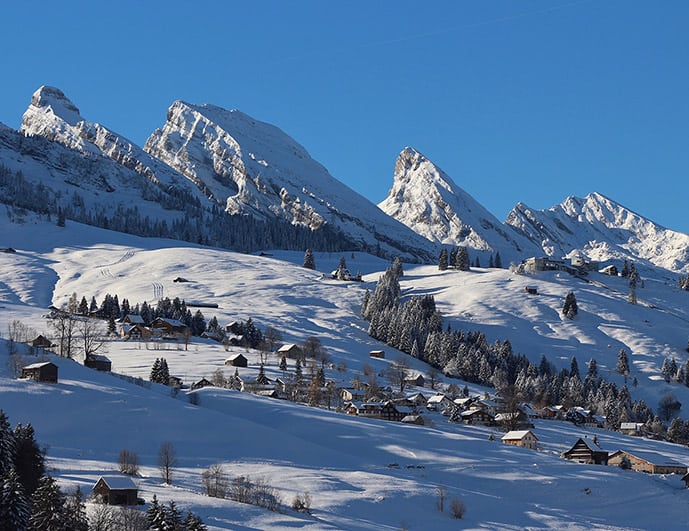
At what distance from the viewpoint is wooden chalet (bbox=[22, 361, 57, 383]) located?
80188mm

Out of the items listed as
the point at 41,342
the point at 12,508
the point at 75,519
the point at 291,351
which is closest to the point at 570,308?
the point at 291,351

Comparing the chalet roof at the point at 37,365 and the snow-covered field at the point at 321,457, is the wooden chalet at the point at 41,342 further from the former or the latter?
the chalet roof at the point at 37,365

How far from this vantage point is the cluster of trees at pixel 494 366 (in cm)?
12925

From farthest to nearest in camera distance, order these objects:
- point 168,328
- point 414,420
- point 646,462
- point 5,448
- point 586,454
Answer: point 168,328
point 414,420
point 586,454
point 646,462
point 5,448

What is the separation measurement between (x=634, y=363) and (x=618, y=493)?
8792cm

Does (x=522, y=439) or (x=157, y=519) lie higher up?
(x=522, y=439)

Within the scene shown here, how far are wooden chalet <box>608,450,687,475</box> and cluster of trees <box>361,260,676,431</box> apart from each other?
32.1 m

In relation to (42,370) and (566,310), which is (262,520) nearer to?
(42,370)

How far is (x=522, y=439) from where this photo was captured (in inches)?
3563

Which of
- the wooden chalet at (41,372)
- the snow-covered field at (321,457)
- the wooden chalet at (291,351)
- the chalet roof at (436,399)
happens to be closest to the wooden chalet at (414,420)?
the snow-covered field at (321,457)

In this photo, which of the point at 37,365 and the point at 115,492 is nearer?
the point at 115,492

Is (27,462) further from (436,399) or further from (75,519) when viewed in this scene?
(436,399)

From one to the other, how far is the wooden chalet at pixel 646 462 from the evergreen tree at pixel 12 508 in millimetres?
57928

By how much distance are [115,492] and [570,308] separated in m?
140
